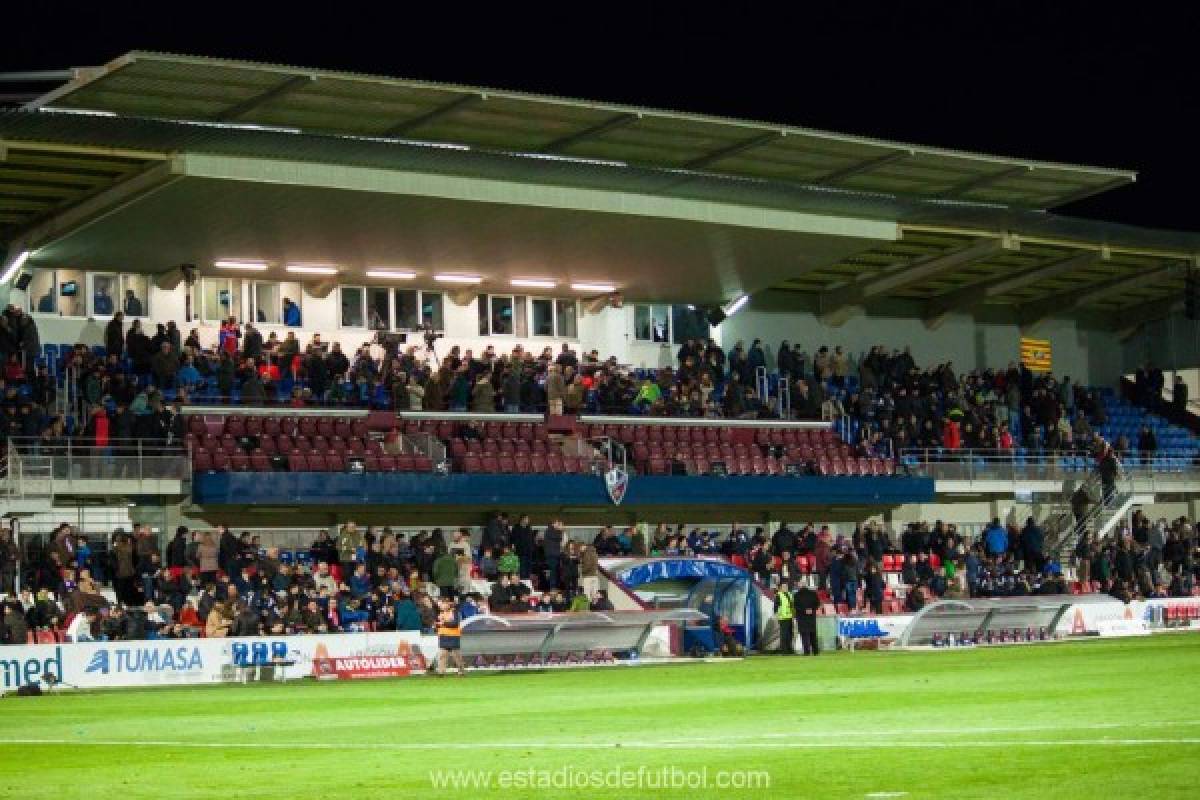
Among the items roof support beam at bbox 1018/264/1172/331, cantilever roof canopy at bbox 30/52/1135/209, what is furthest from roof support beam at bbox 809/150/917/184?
roof support beam at bbox 1018/264/1172/331

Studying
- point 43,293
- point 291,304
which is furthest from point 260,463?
point 291,304

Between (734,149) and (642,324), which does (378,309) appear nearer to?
(642,324)

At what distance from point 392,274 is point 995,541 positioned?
50.4 feet

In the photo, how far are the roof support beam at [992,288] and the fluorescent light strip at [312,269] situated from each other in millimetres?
19329

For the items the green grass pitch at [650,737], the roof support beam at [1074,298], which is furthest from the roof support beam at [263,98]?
the roof support beam at [1074,298]

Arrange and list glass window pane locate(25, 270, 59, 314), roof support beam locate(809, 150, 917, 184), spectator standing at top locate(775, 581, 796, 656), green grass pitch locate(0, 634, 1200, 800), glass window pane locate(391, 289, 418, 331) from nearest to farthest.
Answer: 1. green grass pitch locate(0, 634, 1200, 800)
2. spectator standing at top locate(775, 581, 796, 656)
3. glass window pane locate(25, 270, 59, 314)
4. roof support beam locate(809, 150, 917, 184)
5. glass window pane locate(391, 289, 418, 331)

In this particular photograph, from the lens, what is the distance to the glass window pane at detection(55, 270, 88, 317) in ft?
134

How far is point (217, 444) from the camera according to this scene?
124ft

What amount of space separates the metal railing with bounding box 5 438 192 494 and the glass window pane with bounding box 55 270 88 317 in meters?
5.56

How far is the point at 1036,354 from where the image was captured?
5809cm

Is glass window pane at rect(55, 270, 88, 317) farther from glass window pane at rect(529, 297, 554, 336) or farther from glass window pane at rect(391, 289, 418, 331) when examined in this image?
glass window pane at rect(529, 297, 554, 336)

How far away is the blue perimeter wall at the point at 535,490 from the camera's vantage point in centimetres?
3719

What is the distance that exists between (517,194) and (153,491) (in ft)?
29.9

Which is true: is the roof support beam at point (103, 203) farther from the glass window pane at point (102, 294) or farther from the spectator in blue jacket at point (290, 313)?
the spectator in blue jacket at point (290, 313)
